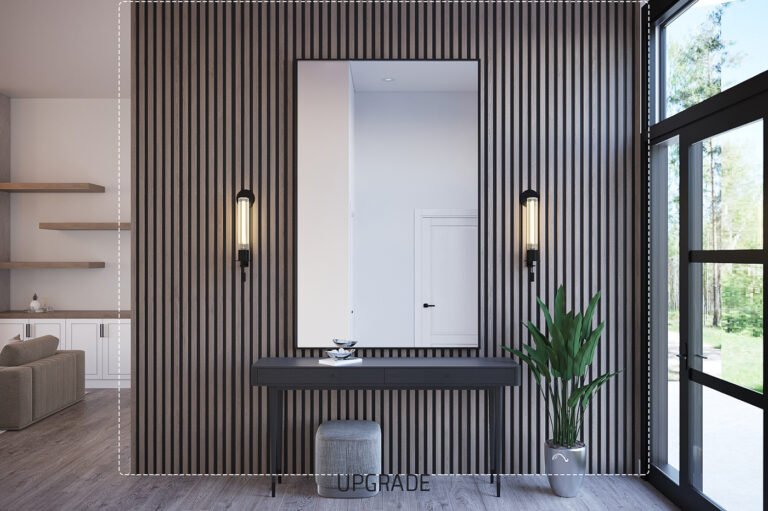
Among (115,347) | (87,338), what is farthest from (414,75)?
(87,338)

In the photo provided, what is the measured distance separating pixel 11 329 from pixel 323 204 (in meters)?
4.60

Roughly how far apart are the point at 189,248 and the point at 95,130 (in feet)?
13.1

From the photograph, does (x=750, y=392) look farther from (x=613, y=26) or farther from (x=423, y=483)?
(x=613, y=26)

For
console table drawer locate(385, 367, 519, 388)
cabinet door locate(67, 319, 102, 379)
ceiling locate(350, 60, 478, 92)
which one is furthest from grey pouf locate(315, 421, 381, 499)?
cabinet door locate(67, 319, 102, 379)

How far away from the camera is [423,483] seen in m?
3.80

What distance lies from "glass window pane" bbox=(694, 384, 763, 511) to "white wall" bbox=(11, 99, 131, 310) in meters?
5.96

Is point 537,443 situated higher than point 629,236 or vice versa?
point 629,236

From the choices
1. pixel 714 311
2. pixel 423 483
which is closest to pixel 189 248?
pixel 423 483

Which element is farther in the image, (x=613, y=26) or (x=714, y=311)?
(x=613, y=26)

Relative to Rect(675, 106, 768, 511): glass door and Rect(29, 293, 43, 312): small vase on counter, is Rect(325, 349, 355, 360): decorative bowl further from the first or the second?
Rect(29, 293, 43, 312): small vase on counter

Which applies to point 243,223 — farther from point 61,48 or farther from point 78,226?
point 78,226

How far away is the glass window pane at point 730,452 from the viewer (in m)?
2.79

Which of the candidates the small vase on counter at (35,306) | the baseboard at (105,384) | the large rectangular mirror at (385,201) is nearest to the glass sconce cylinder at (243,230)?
the large rectangular mirror at (385,201)

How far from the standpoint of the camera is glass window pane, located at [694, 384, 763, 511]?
279 cm
